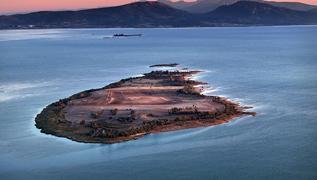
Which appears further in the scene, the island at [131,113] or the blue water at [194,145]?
the island at [131,113]

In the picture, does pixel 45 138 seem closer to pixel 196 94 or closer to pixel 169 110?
pixel 169 110

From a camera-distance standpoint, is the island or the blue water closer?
the blue water

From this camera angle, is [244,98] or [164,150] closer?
[164,150]

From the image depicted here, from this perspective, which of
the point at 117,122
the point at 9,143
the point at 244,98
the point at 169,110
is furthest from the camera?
the point at 244,98

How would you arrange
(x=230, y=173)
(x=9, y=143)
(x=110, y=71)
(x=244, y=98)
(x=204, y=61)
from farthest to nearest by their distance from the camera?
(x=204, y=61), (x=110, y=71), (x=244, y=98), (x=9, y=143), (x=230, y=173)

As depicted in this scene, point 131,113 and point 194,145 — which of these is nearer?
point 194,145

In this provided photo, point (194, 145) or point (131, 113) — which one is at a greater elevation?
point (131, 113)

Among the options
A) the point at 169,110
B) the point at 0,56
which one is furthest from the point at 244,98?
the point at 0,56
